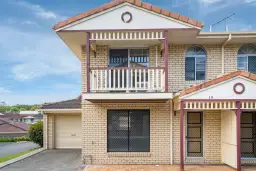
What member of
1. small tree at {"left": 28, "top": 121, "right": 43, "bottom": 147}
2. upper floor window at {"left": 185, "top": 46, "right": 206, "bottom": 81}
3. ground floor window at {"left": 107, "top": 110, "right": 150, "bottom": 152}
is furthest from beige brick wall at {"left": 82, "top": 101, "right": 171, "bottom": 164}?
small tree at {"left": 28, "top": 121, "right": 43, "bottom": 147}

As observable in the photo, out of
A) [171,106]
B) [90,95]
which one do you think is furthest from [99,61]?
[171,106]

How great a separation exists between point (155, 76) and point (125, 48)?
2.01 m

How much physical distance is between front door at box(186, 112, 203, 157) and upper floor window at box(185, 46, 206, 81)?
169 centimetres

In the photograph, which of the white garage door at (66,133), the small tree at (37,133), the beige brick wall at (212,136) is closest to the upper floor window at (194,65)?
the beige brick wall at (212,136)

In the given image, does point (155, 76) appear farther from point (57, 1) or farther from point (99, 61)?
point (57, 1)

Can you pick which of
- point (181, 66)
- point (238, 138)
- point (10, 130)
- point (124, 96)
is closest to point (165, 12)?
point (181, 66)

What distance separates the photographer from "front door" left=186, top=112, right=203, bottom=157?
41.7ft

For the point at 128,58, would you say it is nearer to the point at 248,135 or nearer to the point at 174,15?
the point at 174,15

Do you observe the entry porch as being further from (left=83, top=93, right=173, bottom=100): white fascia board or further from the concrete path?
the concrete path

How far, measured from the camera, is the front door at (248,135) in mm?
12781

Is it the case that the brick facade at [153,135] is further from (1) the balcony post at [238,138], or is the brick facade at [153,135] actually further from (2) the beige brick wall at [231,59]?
(2) the beige brick wall at [231,59]

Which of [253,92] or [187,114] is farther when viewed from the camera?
[187,114]

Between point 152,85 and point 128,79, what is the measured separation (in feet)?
3.31

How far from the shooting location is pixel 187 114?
12859 millimetres
